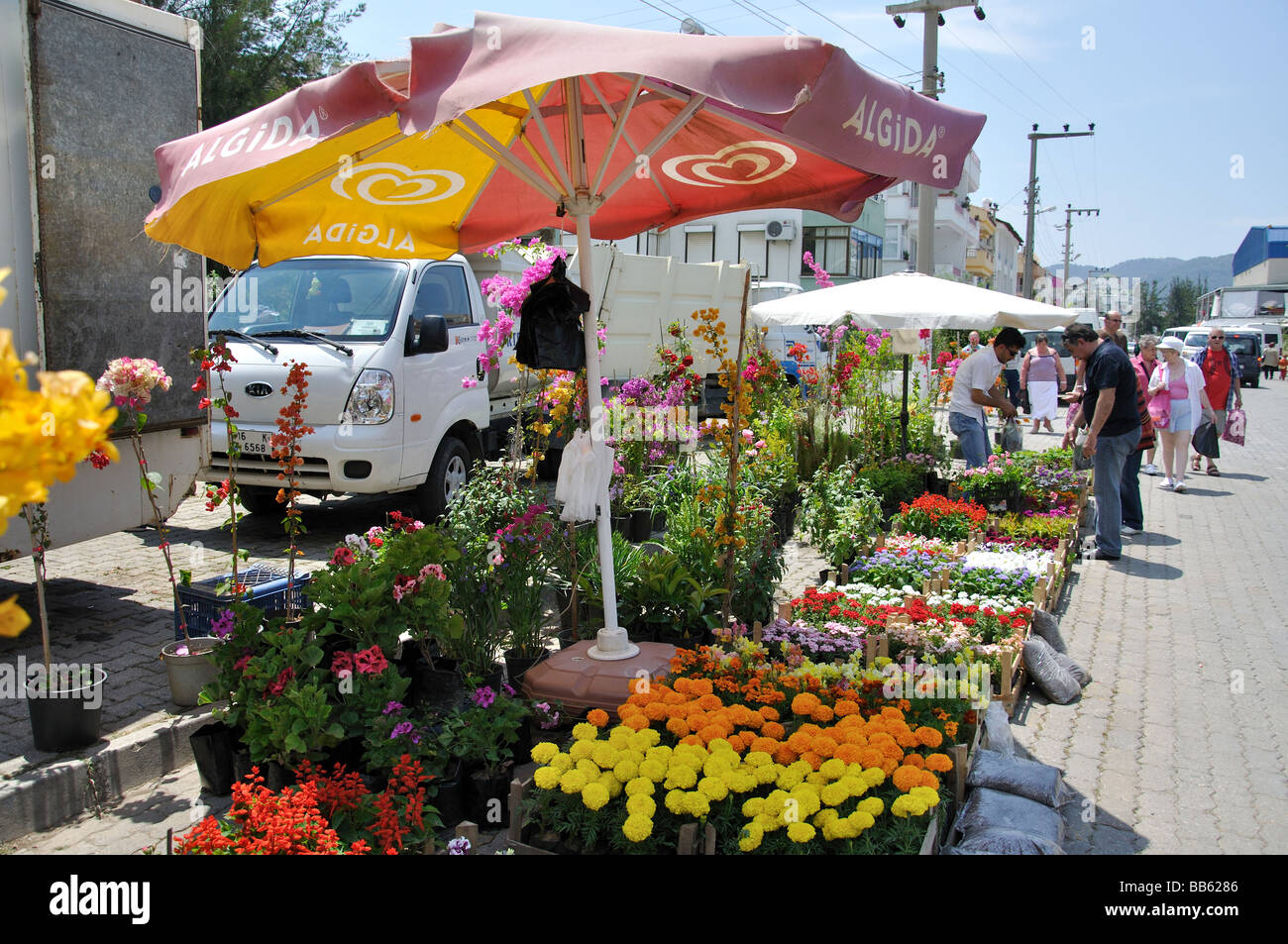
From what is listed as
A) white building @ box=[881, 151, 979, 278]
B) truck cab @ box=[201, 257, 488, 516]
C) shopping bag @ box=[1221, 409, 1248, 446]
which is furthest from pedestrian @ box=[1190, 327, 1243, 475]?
white building @ box=[881, 151, 979, 278]

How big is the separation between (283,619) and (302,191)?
6.79 ft

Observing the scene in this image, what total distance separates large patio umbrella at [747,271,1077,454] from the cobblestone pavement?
2244 millimetres

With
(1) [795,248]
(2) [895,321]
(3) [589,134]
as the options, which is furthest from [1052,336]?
(3) [589,134]

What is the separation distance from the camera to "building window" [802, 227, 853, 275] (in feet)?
125

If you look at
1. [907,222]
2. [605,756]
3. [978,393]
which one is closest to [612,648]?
[605,756]

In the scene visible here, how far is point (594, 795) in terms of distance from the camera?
118 inches

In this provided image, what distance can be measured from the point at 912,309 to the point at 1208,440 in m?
6.52

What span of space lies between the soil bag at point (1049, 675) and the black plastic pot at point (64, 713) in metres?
4.55

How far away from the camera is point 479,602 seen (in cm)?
457

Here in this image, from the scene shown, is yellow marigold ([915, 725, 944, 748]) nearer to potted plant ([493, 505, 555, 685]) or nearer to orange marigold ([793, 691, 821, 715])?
orange marigold ([793, 691, 821, 715])

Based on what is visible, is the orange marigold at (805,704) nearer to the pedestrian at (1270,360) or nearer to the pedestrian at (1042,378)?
the pedestrian at (1042,378)

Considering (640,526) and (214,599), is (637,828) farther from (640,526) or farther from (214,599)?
(640,526)

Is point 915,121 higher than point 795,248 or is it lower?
lower
